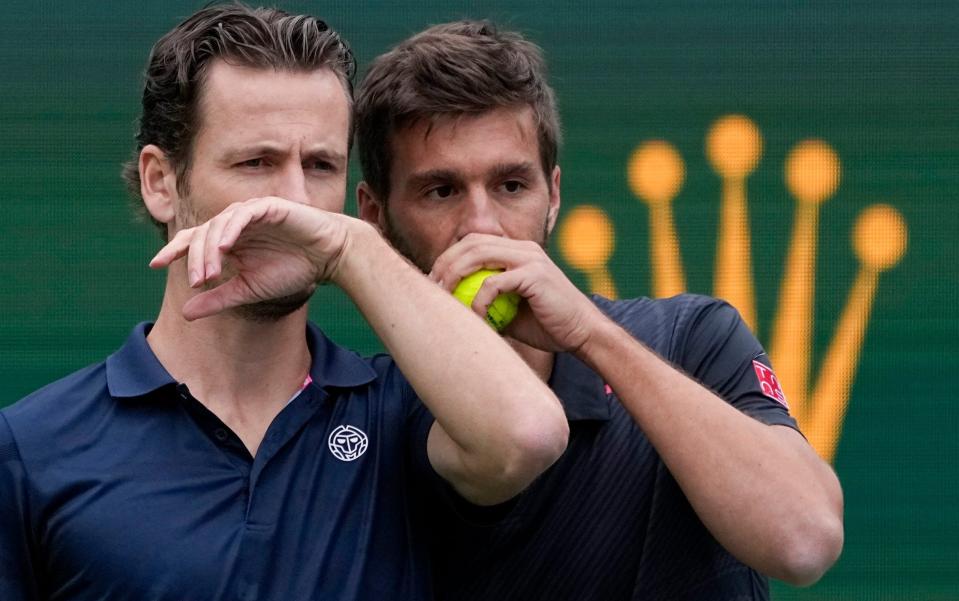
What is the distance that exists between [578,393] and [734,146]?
1.09 m

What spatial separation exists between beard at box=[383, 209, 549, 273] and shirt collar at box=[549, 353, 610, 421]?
0.77 feet

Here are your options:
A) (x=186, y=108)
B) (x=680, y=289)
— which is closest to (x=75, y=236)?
(x=186, y=108)

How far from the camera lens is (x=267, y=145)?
2.63 m

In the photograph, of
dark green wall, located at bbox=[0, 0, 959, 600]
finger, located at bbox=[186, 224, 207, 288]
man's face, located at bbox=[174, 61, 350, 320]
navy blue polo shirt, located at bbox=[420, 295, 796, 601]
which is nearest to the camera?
finger, located at bbox=[186, 224, 207, 288]

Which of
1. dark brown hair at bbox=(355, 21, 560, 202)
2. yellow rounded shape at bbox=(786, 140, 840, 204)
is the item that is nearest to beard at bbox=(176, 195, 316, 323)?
dark brown hair at bbox=(355, 21, 560, 202)

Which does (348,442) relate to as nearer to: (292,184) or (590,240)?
(292,184)

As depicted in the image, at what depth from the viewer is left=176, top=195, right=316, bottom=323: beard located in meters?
2.63

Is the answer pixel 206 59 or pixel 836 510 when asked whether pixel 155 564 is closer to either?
pixel 206 59

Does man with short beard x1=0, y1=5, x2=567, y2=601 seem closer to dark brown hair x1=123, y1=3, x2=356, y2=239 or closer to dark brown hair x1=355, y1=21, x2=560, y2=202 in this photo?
dark brown hair x1=123, y1=3, x2=356, y2=239

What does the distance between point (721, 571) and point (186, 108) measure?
1.22m

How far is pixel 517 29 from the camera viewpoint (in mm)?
3717

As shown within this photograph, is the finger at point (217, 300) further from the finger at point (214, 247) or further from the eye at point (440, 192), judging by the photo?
the eye at point (440, 192)

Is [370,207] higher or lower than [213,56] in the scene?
lower

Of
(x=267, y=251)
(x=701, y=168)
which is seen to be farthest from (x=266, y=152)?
(x=701, y=168)
